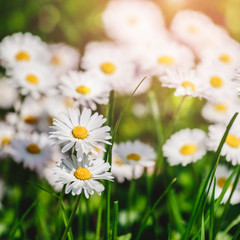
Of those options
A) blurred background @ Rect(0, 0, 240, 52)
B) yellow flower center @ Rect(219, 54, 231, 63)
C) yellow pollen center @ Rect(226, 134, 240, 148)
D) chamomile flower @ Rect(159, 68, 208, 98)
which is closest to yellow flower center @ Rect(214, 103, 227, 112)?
yellow flower center @ Rect(219, 54, 231, 63)

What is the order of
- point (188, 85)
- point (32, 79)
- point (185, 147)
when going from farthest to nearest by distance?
point (32, 79), point (185, 147), point (188, 85)

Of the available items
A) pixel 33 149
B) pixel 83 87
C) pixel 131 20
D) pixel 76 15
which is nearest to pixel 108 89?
pixel 83 87

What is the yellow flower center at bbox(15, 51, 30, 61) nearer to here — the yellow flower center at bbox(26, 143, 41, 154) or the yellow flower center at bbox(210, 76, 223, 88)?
the yellow flower center at bbox(26, 143, 41, 154)

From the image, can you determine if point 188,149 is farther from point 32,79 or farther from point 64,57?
point 64,57

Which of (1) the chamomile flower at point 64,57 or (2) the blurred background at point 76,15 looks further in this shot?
(2) the blurred background at point 76,15

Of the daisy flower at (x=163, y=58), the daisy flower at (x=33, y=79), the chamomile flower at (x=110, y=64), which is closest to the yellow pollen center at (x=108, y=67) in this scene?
the chamomile flower at (x=110, y=64)

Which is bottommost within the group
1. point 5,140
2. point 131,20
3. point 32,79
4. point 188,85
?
point 5,140

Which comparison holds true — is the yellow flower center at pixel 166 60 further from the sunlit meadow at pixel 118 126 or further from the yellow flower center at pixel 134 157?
the yellow flower center at pixel 134 157
